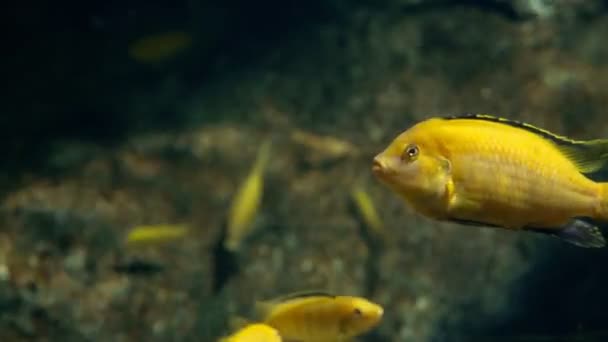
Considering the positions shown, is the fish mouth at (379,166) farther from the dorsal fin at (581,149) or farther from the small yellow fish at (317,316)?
the small yellow fish at (317,316)

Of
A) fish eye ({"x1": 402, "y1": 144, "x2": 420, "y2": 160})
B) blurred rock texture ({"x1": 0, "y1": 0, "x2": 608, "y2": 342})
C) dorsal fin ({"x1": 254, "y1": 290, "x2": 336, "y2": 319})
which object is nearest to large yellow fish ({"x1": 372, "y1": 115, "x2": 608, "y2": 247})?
fish eye ({"x1": 402, "y1": 144, "x2": 420, "y2": 160})

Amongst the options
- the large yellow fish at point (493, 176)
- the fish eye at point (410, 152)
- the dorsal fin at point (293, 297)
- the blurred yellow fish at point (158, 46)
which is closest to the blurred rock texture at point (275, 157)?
the blurred yellow fish at point (158, 46)

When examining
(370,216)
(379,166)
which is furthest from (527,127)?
(370,216)

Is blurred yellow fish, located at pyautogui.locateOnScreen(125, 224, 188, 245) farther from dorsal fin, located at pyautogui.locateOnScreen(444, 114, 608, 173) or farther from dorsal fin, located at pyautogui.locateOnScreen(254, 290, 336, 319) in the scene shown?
dorsal fin, located at pyautogui.locateOnScreen(444, 114, 608, 173)

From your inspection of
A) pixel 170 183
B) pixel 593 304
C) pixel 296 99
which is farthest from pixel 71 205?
pixel 593 304

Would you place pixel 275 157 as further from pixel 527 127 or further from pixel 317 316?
pixel 527 127

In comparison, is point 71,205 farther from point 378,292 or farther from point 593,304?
point 593,304

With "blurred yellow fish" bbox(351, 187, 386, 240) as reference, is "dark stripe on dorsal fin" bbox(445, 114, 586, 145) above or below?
above
